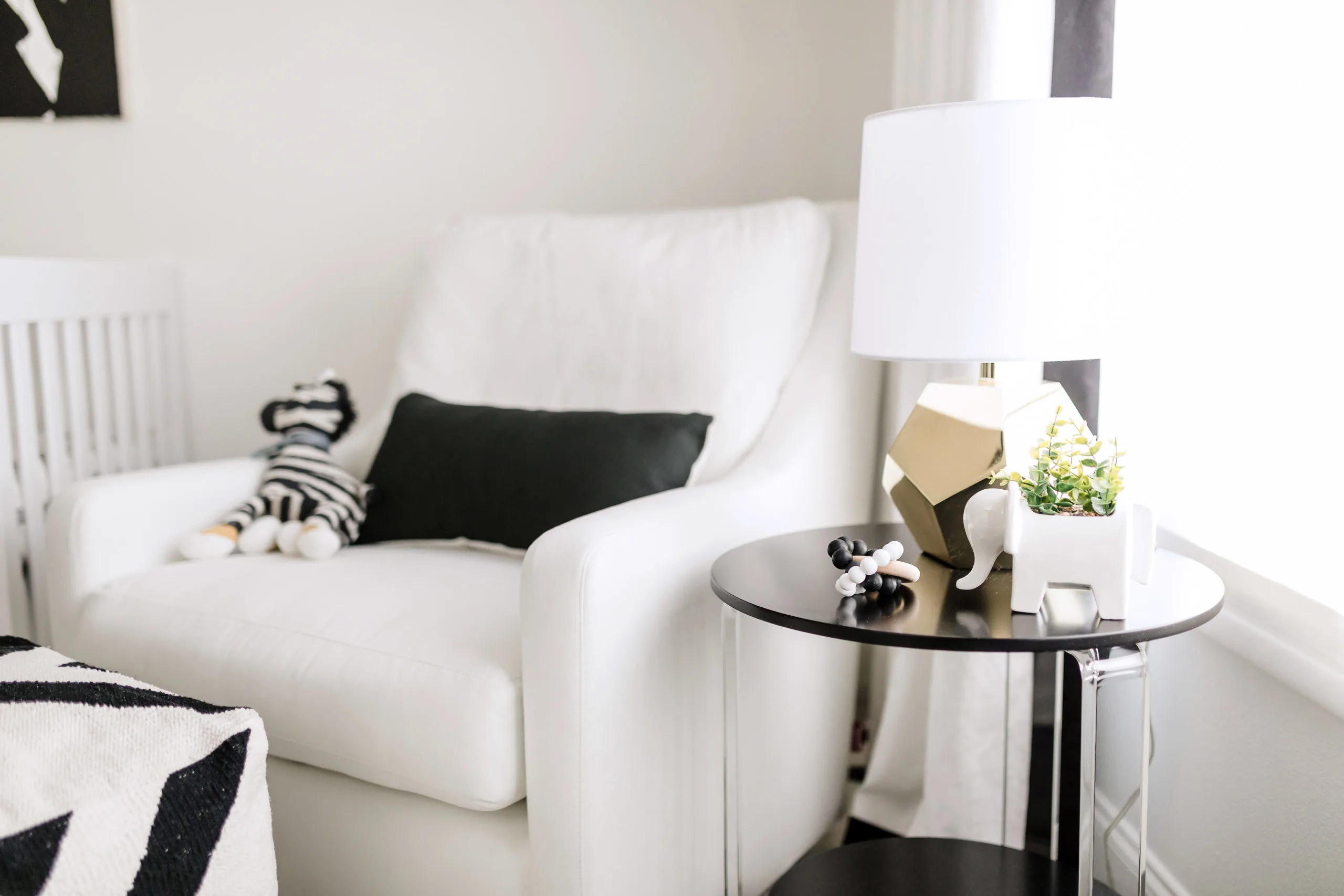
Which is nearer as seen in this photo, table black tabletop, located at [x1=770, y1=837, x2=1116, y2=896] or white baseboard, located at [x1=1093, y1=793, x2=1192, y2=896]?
table black tabletop, located at [x1=770, y1=837, x2=1116, y2=896]

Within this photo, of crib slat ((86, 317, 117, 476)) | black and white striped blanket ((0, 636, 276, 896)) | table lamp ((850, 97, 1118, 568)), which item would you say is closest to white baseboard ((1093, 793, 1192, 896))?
table lamp ((850, 97, 1118, 568))

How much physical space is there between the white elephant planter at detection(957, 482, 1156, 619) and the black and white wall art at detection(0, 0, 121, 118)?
2.30 meters

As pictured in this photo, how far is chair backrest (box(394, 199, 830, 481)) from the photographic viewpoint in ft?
5.41

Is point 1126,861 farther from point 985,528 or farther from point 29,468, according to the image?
point 29,468

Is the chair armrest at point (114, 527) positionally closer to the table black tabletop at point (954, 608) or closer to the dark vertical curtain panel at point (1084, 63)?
the table black tabletop at point (954, 608)

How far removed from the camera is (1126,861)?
4.50ft

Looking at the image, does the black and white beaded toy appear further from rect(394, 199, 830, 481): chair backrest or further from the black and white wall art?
the black and white wall art

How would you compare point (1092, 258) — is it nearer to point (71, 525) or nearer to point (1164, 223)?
point (1164, 223)

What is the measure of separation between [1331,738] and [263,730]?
3.36 feet

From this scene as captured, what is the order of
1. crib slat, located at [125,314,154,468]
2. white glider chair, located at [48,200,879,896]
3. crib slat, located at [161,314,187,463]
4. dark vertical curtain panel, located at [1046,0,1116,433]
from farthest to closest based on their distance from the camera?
1. crib slat, located at [161,314,187,463]
2. crib slat, located at [125,314,154,468]
3. dark vertical curtain panel, located at [1046,0,1116,433]
4. white glider chair, located at [48,200,879,896]

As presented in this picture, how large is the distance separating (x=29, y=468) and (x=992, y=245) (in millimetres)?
1826

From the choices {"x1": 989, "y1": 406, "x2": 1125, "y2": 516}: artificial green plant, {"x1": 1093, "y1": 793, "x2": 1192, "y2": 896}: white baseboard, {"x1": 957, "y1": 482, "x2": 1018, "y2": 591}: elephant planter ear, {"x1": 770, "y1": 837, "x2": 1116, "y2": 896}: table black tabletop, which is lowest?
{"x1": 1093, "y1": 793, "x2": 1192, "y2": 896}: white baseboard

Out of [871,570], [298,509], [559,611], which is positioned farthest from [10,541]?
[871,570]

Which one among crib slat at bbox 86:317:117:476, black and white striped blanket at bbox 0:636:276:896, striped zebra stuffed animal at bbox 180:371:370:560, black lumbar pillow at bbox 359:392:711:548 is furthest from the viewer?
crib slat at bbox 86:317:117:476
